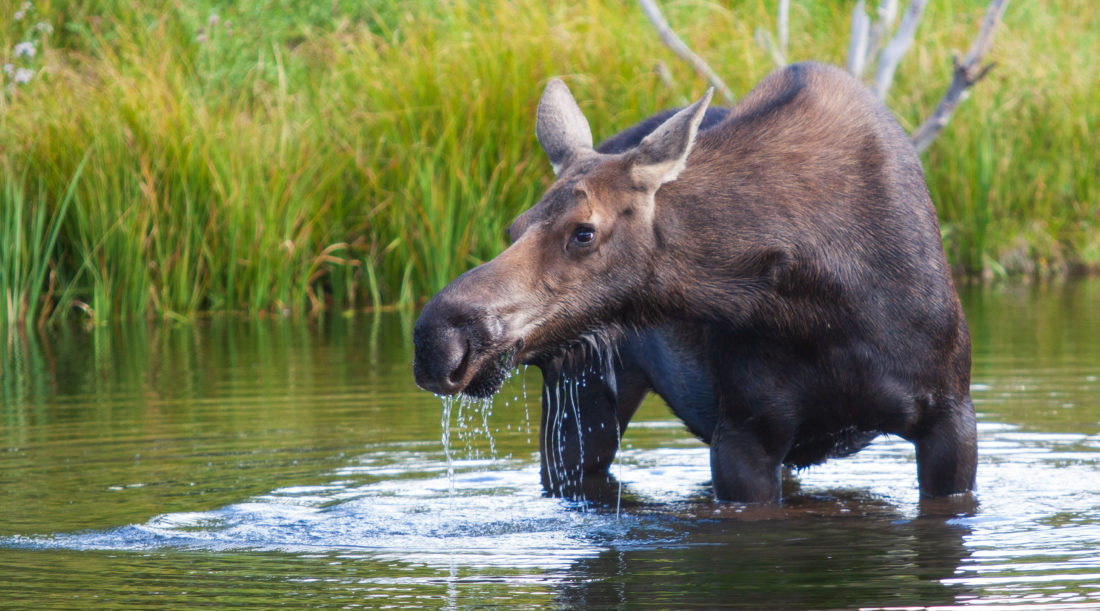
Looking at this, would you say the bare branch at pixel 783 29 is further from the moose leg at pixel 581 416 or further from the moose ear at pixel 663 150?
the moose ear at pixel 663 150

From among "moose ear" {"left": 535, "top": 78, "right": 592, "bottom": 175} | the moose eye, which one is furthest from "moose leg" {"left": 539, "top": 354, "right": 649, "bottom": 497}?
the moose eye

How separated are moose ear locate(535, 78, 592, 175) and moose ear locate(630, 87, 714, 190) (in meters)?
0.41

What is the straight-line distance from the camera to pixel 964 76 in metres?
14.3

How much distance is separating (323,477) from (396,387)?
2.80 m

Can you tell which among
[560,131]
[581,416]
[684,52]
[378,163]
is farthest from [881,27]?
[560,131]

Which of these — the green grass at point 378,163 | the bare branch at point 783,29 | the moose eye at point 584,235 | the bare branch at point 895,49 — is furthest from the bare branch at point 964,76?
the moose eye at point 584,235

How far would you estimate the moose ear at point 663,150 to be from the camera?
5262 millimetres

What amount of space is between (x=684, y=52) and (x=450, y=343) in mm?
10647

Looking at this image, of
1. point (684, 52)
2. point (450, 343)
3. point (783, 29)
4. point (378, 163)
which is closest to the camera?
point (450, 343)

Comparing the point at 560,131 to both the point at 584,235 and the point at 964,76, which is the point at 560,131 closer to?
the point at 584,235

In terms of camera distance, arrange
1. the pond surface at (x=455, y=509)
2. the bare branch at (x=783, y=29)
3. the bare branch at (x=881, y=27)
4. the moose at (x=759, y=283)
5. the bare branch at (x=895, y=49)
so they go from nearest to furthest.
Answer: the pond surface at (x=455, y=509) → the moose at (x=759, y=283) → the bare branch at (x=895, y=49) → the bare branch at (x=881, y=27) → the bare branch at (x=783, y=29)

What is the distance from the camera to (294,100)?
53.7 ft

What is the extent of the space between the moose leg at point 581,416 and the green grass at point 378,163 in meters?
6.68

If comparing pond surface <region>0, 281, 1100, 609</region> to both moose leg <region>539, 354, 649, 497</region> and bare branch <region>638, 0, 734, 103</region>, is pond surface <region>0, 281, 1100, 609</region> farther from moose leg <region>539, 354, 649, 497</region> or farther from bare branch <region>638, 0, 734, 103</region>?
bare branch <region>638, 0, 734, 103</region>
